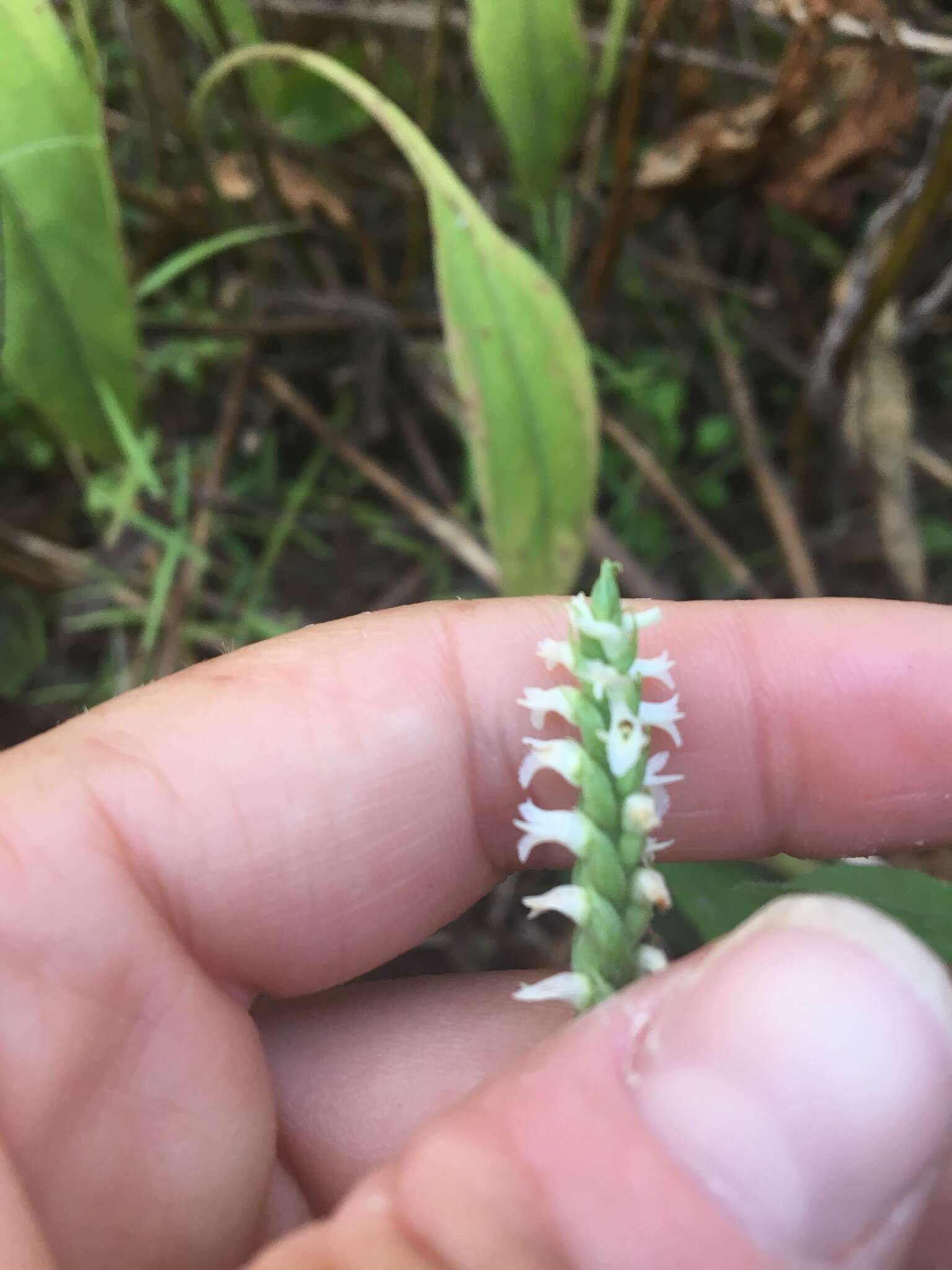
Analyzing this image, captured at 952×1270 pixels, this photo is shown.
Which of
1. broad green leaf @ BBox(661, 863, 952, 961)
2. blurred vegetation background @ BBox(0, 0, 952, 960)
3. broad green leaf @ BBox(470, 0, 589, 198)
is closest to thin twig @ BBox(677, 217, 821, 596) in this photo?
blurred vegetation background @ BBox(0, 0, 952, 960)

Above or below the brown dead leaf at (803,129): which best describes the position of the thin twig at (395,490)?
below

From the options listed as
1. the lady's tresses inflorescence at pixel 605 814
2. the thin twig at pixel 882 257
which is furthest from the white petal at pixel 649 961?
the thin twig at pixel 882 257

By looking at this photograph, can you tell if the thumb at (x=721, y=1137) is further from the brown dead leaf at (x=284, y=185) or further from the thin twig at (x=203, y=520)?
the brown dead leaf at (x=284, y=185)

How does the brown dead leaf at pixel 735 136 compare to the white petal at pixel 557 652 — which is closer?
the white petal at pixel 557 652

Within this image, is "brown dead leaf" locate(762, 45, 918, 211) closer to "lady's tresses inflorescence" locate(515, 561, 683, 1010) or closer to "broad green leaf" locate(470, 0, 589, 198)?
"broad green leaf" locate(470, 0, 589, 198)

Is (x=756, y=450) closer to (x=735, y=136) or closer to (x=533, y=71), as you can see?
(x=735, y=136)
